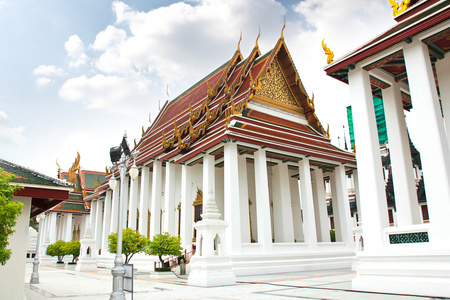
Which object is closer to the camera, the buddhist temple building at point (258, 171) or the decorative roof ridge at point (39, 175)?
the decorative roof ridge at point (39, 175)

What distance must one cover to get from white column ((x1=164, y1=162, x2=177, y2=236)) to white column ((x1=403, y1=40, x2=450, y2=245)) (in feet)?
37.4

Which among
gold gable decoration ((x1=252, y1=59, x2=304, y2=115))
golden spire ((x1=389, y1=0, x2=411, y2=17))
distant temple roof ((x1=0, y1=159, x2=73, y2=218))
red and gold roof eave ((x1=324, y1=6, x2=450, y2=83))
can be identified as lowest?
distant temple roof ((x1=0, y1=159, x2=73, y2=218))

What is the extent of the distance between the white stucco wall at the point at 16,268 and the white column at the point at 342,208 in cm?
1215

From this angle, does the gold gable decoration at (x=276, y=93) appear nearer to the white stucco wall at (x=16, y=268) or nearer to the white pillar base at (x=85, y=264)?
the white stucco wall at (x=16, y=268)

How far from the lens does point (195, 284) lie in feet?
30.0

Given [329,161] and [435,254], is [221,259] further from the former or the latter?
[329,161]

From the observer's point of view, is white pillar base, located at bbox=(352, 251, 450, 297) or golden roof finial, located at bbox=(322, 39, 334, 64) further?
golden roof finial, located at bbox=(322, 39, 334, 64)

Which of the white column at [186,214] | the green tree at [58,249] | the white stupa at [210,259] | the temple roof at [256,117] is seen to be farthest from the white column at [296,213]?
the green tree at [58,249]

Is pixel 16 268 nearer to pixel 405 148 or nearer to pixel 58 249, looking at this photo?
pixel 405 148

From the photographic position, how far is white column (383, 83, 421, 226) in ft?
25.4

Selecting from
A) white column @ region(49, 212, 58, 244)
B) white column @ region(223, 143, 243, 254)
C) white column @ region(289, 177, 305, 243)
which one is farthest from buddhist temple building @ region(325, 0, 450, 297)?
white column @ region(49, 212, 58, 244)

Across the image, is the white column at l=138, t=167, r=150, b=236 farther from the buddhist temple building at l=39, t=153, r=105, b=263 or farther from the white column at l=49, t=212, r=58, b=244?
the white column at l=49, t=212, r=58, b=244

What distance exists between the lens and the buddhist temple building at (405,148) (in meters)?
5.97

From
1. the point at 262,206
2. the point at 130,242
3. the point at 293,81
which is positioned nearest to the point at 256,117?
the point at 293,81
